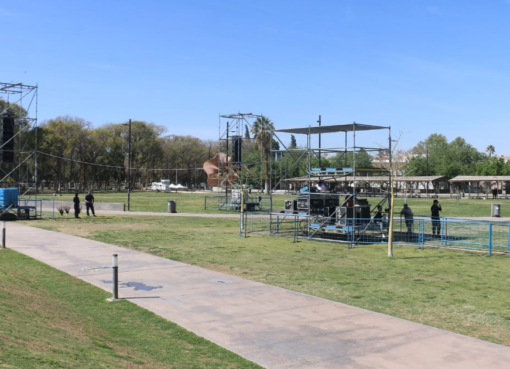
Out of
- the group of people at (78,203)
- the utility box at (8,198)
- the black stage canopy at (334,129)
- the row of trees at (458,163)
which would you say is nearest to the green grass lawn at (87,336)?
the black stage canopy at (334,129)

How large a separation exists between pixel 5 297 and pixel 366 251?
12.8m

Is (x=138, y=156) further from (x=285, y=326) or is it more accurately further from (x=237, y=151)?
(x=285, y=326)

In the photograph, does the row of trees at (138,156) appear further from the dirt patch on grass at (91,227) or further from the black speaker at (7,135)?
the dirt patch on grass at (91,227)

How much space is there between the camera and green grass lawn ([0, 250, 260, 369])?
5973 millimetres

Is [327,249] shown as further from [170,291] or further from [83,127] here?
[83,127]

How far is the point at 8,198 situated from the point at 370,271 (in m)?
25.2

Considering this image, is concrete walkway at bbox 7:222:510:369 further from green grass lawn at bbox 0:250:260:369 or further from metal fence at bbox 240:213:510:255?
metal fence at bbox 240:213:510:255

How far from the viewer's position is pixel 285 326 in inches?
342

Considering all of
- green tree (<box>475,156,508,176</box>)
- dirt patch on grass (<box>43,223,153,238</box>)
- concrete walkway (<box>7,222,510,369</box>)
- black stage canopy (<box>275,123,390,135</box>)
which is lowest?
concrete walkway (<box>7,222,510,369</box>)

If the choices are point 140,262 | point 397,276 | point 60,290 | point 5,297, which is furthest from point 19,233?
point 397,276

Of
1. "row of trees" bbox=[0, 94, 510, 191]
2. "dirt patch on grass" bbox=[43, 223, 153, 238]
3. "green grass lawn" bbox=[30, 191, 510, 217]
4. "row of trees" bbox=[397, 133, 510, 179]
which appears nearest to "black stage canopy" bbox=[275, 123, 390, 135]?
"green grass lawn" bbox=[30, 191, 510, 217]

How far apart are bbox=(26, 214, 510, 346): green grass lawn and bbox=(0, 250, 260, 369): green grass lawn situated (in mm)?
4044

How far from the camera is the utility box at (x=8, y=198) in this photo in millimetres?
31016

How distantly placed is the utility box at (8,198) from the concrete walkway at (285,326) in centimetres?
1964
